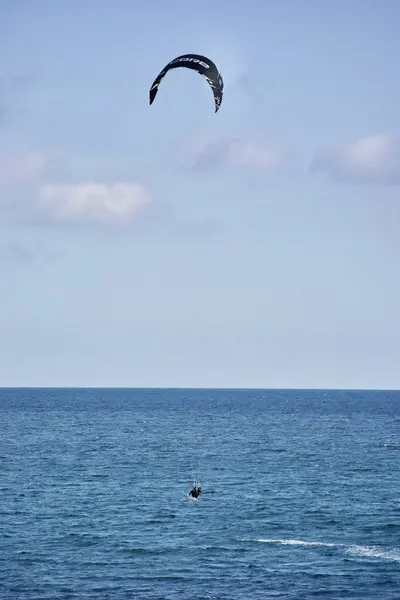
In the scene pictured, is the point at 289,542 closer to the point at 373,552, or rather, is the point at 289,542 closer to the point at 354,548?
the point at 354,548

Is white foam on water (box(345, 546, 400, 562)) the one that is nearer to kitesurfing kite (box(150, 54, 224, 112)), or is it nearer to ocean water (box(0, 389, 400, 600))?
ocean water (box(0, 389, 400, 600))

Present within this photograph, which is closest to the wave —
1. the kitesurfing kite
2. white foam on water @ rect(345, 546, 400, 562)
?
white foam on water @ rect(345, 546, 400, 562)

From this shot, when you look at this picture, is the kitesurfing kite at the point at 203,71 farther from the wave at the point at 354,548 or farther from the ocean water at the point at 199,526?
the wave at the point at 354,548

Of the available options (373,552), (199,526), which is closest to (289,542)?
(373,552)

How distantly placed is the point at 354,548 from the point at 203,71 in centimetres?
4239

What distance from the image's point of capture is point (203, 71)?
5766 cm

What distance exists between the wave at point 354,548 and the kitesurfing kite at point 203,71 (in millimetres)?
39410

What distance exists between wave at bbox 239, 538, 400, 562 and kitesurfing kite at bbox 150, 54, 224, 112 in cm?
3941

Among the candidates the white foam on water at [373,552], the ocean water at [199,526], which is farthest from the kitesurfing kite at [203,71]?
the white foam on water at [373,552]

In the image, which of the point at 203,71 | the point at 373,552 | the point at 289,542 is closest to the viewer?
the point at 203,71

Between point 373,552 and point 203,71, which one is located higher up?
point 203,71

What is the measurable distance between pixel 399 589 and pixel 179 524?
27771mm

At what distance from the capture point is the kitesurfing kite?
5728 centimetres

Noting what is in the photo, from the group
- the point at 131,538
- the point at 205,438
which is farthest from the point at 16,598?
the point at 205,438
